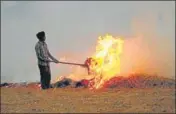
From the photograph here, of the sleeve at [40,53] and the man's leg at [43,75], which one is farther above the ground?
the sleeve at [40,53]

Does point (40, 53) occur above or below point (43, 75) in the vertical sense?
above


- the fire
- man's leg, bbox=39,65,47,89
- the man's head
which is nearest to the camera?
the man's head

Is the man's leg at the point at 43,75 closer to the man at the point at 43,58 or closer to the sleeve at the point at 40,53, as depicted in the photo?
the man at the point at 43,58

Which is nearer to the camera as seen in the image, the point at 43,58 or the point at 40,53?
the point at 40,53

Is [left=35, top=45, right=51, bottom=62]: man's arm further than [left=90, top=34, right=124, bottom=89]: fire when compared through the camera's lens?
No

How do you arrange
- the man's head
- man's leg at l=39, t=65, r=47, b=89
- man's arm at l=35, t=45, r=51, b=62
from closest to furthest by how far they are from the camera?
the man's head < man's arm at l=35, t=45, r=51, b=62 < man's leg at l=39, t=65, r=47, b=89

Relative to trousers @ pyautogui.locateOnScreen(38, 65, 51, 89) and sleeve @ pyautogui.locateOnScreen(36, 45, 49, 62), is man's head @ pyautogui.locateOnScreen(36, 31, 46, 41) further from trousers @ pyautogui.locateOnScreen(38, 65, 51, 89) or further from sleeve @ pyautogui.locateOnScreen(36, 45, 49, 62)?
trousers @ pyautogui.locateOnScreen(38, 65, 51, 89)

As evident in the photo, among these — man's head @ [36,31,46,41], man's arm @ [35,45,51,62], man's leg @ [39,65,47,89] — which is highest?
man's head @ [36,31,46,41]

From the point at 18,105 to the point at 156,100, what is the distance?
8.33 meters

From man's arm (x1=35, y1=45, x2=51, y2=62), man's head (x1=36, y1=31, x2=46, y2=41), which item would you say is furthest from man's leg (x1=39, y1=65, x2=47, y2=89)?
man's head (x1=36, y1=31, x2=46, y2=41)

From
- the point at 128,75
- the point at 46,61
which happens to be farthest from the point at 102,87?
the point at 46,61

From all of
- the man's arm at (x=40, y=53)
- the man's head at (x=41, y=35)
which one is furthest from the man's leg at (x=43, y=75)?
the man's head at (x=41, y=35)

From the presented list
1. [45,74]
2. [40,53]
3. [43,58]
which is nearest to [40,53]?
[40,53]

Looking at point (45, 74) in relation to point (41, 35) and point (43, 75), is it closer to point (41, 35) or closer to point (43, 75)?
point (43, 75)
